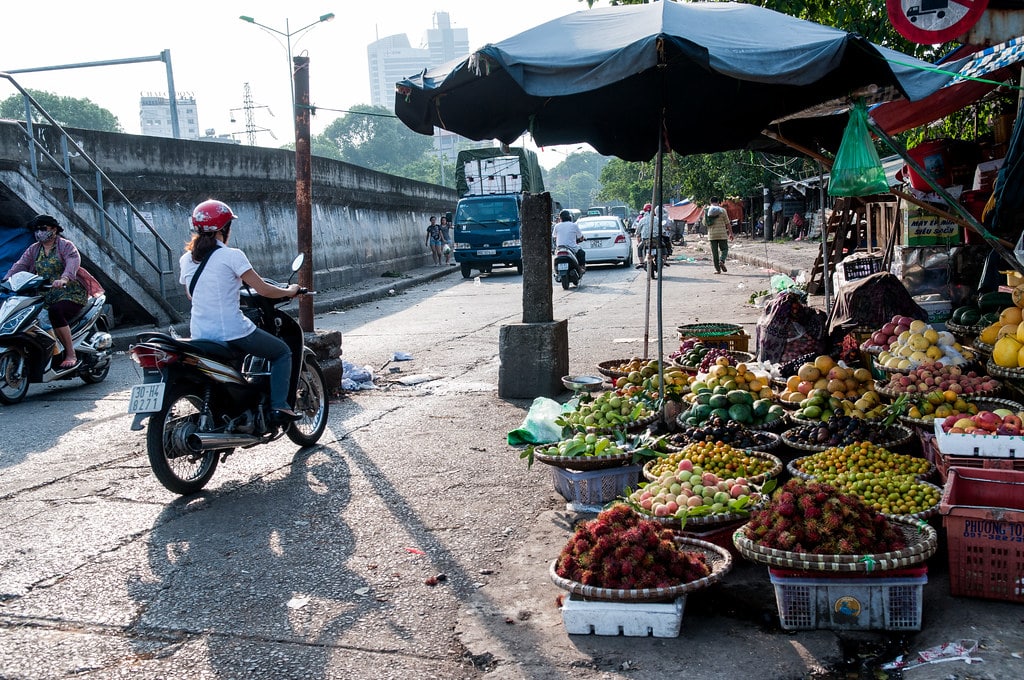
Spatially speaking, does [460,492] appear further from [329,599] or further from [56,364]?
[56,364]

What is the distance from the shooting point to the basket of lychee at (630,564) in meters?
3.50

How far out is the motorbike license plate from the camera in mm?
5223

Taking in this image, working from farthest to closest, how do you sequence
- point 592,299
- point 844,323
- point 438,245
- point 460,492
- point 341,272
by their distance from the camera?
point 438,245
point 341,272
point 592,299
point 844,323
point 460,492

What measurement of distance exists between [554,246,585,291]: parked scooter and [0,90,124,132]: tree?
6545 cm

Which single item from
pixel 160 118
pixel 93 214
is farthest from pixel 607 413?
pixel 160 118

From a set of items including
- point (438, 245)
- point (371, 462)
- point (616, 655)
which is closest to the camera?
point (616, 655)

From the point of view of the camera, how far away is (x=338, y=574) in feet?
14.1

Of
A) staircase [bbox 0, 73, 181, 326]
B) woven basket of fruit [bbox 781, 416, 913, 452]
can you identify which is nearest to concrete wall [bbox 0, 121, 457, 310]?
staircase [bbox 0, 73, 181, 326]

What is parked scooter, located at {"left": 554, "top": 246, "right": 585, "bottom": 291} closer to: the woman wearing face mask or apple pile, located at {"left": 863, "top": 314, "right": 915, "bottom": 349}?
the woman wearing face mask

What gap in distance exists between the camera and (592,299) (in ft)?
54.9

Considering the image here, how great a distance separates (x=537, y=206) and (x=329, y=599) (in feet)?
16.9

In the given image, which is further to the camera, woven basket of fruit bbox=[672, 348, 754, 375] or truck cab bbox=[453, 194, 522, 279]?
truck cab bbox=[453, 194, 522, 279]

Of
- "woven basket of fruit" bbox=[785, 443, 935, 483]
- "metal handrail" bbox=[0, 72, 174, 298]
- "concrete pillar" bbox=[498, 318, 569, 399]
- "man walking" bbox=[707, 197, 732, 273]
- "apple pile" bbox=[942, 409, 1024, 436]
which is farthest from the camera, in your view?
"man walking" bbox=[707, 197, 732, 273]

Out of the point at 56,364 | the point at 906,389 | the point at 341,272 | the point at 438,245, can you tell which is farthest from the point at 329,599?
the point at 438,245
